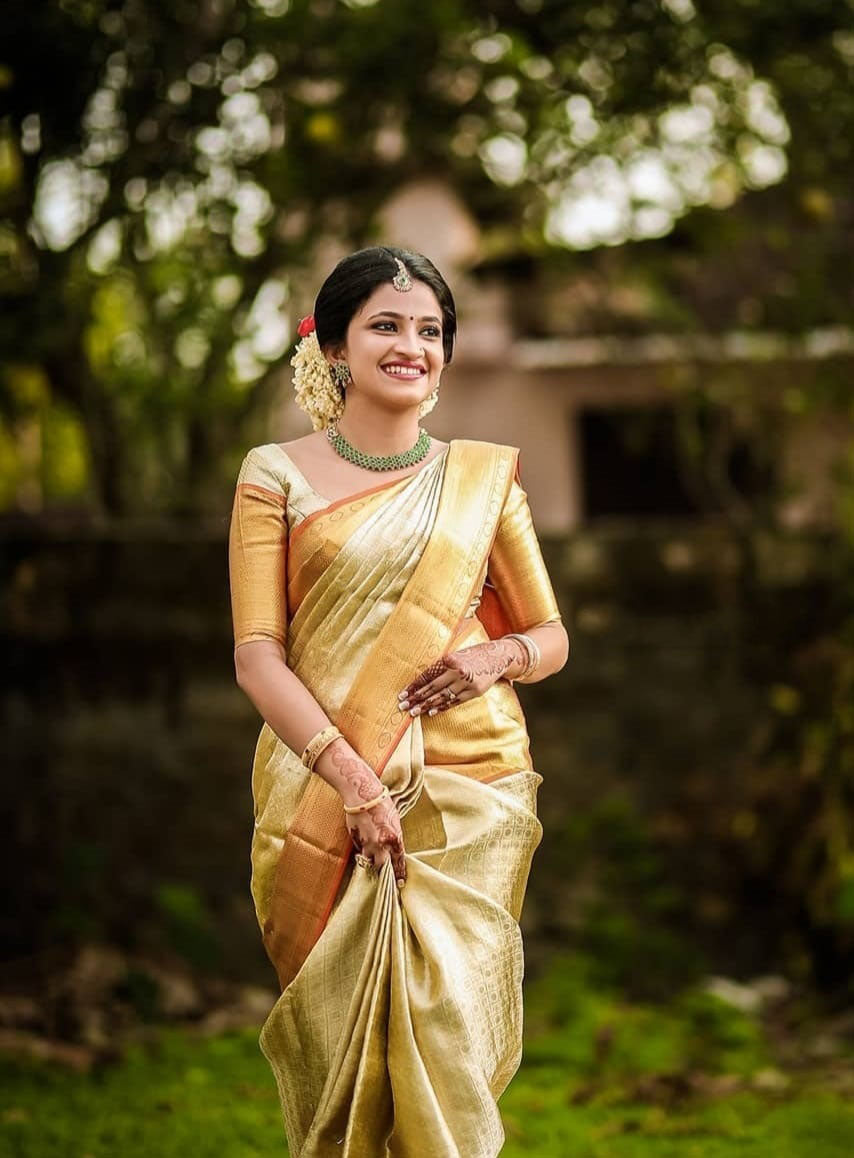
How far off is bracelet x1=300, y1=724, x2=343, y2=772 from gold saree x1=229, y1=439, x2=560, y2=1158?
88mm

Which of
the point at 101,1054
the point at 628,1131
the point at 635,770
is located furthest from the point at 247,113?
the point at 628,1131

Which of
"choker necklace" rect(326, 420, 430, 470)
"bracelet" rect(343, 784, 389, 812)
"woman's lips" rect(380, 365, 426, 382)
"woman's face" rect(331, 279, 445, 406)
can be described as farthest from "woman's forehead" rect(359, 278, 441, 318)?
"bracelet" rect(343, 784, 389, 812)

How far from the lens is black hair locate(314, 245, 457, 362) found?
3.15 m

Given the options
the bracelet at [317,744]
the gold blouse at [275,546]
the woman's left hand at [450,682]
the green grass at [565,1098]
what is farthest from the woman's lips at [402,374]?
the green grass at [565,1098]

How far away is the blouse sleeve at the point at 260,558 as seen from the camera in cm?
307

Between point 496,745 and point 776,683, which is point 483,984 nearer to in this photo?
point 496,745

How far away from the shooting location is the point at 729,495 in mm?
8477

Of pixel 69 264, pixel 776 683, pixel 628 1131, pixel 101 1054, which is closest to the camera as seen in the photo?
pixel 628 1131

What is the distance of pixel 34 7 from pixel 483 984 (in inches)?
183

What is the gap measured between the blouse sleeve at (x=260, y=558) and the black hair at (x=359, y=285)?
0.34 metres

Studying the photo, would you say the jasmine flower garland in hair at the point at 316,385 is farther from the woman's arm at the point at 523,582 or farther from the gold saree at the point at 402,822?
the woman's arm at the point at 523,582

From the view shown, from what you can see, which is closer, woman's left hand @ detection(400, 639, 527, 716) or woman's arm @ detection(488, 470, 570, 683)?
woman's left hand @ detection(400, 639, 527, 716)

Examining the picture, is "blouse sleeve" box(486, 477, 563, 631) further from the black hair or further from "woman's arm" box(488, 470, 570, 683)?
the black hair

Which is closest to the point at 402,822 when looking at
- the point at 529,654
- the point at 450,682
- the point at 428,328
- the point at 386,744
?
the point at 386,744
